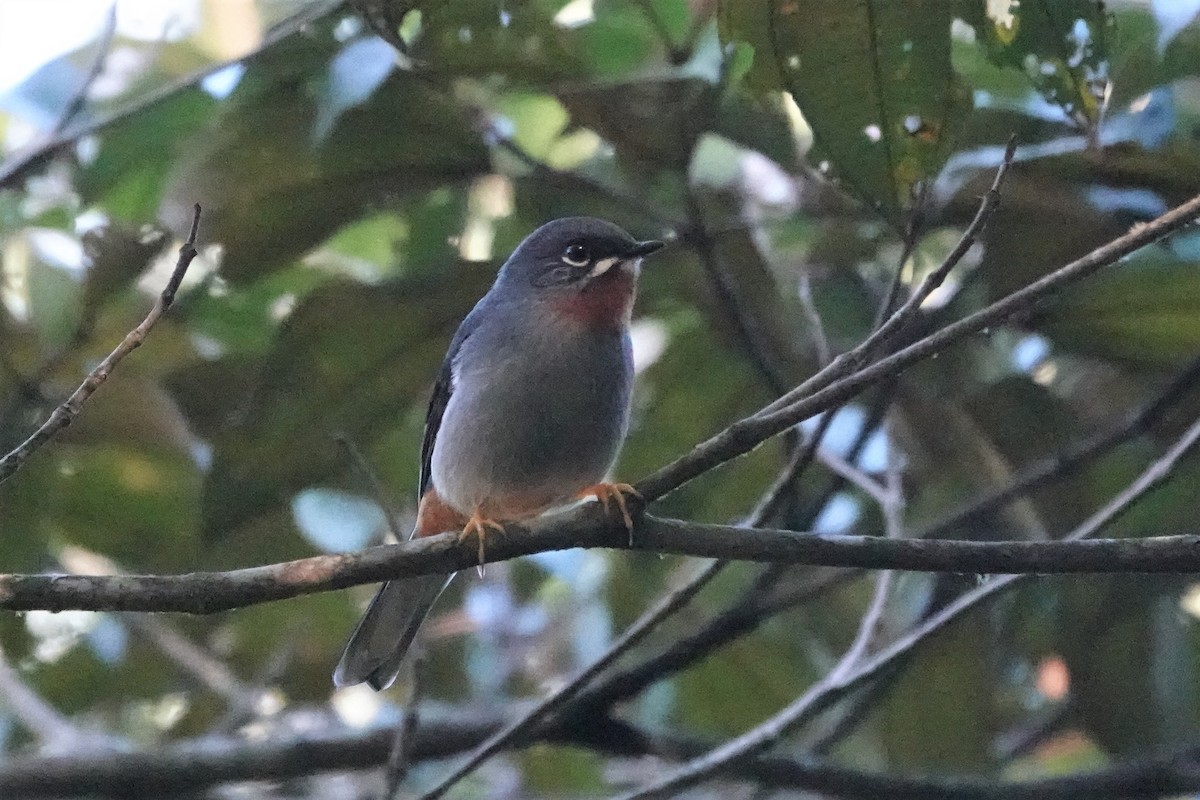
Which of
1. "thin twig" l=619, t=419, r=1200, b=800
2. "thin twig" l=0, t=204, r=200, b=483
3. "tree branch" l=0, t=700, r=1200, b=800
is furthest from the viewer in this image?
"tree branch" l=0, t=700, r=1200, b=800

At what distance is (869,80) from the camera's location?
3.00 m

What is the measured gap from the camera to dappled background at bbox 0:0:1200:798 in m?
3.46

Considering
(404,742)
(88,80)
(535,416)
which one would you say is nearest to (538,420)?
(535,416)

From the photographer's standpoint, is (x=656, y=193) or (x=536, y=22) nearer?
(x=536, y=22)

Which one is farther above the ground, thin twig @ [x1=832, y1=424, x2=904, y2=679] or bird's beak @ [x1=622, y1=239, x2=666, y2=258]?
bird's beak @ [x1=622, y1=239, x2=666, y2=258]

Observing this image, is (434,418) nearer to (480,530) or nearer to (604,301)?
(604,301)

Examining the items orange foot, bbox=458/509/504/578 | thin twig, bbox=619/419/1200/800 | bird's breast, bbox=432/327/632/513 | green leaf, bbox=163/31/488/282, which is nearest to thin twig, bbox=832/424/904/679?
thin twig, bbox=619/419/1200/800

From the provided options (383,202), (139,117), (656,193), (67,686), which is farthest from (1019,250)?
(67,686)

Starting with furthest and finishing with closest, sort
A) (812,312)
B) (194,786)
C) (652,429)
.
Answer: (652,429), (194,786), (812,312)

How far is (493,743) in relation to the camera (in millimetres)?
3205

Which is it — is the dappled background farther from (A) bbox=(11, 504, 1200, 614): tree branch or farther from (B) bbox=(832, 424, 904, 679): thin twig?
(A) bbox=(11, 504, 1200, 614): tree branch

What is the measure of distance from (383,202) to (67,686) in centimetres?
206

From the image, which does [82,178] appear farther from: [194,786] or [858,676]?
[858,676]

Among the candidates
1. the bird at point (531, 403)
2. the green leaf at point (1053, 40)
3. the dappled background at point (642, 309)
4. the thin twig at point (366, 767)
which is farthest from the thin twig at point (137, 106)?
the green leaf at point (1053, 40)
